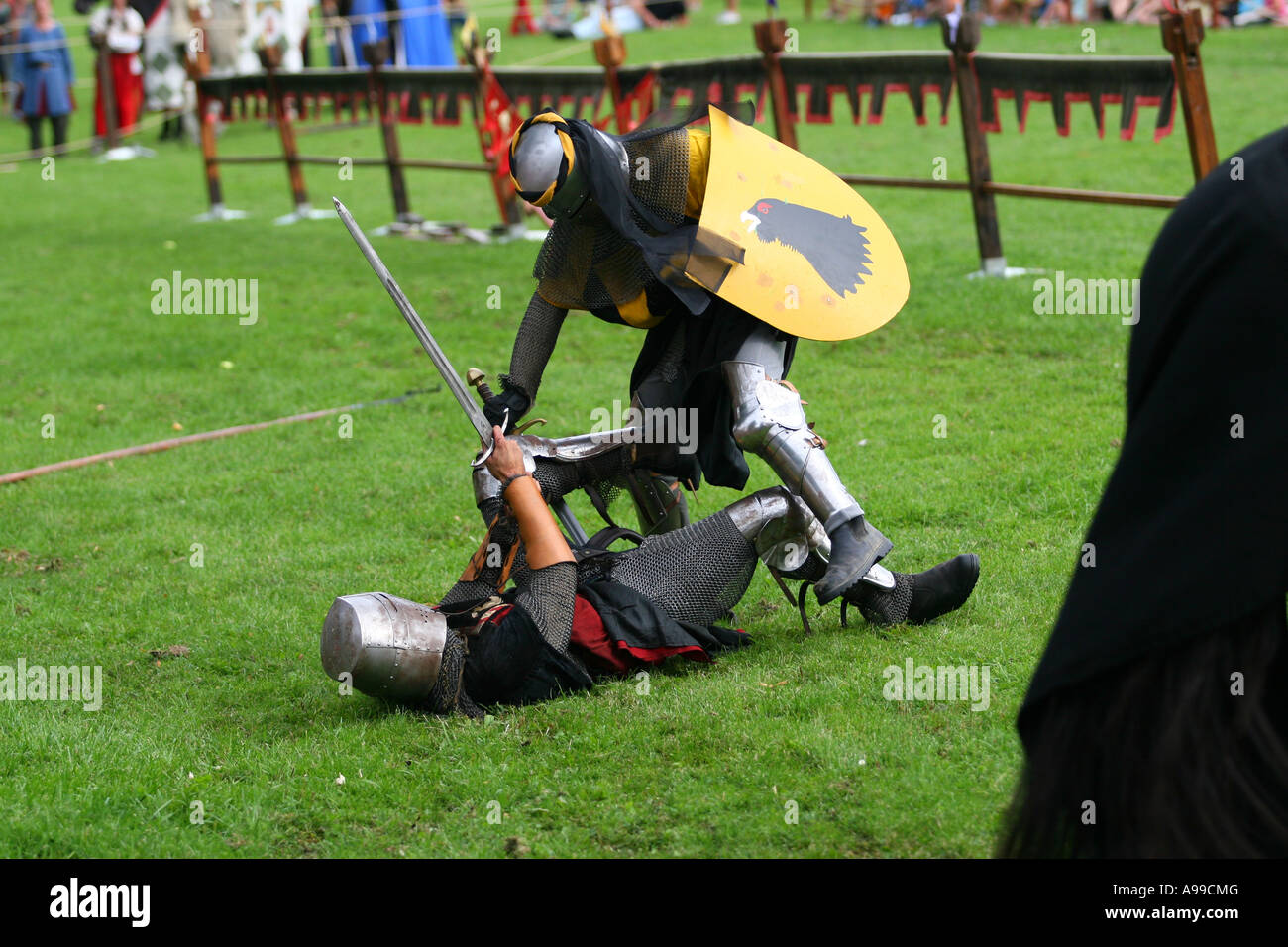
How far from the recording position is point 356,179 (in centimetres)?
1556

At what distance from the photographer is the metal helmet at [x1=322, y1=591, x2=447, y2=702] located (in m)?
3.72

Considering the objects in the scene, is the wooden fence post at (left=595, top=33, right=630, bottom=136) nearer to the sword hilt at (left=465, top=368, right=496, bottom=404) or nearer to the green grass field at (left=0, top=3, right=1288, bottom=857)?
the green grass field at (left=0, top=3, right=1288, bottom=857)

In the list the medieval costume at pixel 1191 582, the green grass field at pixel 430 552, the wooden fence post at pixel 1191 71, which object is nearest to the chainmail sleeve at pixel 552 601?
the green grass field at pixel 430 552

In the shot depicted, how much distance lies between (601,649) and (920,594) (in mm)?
998

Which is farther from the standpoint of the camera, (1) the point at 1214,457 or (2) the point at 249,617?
(2) the point at 249,617

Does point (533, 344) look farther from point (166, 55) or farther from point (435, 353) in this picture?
point (166, 55)

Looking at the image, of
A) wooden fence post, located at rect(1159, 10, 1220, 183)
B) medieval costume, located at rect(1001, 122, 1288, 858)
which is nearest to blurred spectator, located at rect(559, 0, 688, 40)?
wooden fence post, located at rect(1159, 10, 1220, 183)

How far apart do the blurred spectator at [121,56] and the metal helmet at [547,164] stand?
15862mm

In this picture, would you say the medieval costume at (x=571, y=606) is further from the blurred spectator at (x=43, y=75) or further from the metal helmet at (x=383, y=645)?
the blurred spectator at (x=43, y=75)

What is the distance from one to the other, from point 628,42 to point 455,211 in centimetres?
957

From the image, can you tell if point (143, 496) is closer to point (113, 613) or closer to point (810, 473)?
point (113, 613)

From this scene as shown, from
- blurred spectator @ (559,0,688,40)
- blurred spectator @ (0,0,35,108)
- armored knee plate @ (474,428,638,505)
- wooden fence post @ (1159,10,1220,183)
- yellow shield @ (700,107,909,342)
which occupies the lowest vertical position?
armored knee plate @ (474,428,638,505)

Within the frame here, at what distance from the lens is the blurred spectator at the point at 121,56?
1814 centimetres

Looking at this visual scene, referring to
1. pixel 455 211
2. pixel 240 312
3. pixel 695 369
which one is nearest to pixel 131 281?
pixel 240 312
